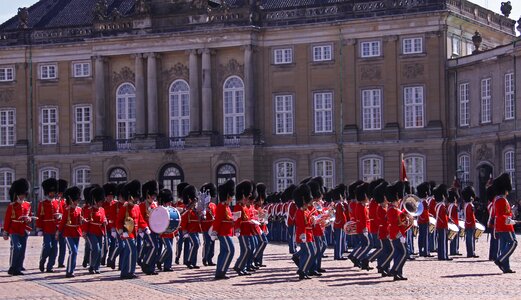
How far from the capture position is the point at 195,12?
59062mm

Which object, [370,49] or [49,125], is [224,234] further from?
[49,125]

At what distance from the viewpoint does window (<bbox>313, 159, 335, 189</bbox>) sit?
57.3m

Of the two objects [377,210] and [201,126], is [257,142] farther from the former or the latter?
[377,210]

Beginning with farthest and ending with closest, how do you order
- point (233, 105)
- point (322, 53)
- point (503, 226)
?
point (233, 105) → point (322, 53) → point (503, 226)

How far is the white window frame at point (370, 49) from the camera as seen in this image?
182 feet

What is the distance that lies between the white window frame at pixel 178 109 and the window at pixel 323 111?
648 cm

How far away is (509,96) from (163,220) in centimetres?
2808

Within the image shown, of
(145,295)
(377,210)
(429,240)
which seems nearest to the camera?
(145,295)

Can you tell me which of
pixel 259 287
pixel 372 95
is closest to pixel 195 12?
pixel 372 95

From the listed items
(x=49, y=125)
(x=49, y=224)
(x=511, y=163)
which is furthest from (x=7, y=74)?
(x=49, y=224)

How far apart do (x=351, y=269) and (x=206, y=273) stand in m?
3.06

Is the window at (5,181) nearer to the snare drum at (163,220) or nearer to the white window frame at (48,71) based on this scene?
the white window frame at (48,71)

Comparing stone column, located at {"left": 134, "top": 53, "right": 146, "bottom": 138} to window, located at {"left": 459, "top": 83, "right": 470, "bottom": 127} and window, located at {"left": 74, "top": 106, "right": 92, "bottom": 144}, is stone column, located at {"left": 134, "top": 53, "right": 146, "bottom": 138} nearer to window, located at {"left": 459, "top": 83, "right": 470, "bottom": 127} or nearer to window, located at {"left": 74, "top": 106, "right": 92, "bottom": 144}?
window, located at {"left": 74, "top": 106, "right": 92, "bottom": 144}

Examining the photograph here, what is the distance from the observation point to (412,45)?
54.7 m
